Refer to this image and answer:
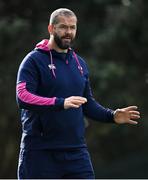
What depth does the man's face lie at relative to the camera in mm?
5328

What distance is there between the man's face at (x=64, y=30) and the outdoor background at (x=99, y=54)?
29.7 feet

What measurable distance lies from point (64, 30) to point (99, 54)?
10088 mm

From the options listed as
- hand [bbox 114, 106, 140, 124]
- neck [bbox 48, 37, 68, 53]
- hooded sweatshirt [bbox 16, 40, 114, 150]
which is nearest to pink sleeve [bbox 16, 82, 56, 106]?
hooded sweatshirt [bbox 16, 40, 114, 150]

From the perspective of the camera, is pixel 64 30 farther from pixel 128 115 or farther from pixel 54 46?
pixel 128 115

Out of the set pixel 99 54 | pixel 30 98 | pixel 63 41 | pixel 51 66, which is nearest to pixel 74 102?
pixel 30 98

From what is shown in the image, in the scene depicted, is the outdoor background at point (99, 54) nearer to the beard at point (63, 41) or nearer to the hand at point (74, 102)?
the beard at point (63, 41)

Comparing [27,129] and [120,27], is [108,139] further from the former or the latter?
[27,129]

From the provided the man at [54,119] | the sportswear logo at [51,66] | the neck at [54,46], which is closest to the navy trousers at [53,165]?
the man at [54,119]

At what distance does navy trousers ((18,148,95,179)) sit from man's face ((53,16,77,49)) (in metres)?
0.76

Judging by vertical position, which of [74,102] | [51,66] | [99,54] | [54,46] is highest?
[99,54]

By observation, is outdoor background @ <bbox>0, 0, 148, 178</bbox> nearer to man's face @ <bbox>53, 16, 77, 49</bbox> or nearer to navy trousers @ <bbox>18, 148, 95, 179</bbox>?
man's face @ <bbox>53, 16, 77, 49</bbox>

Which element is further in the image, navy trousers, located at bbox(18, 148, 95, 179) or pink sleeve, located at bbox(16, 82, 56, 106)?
navy trousers, located at bbox(18, 148, 95, 179)

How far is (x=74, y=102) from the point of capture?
16.0ft

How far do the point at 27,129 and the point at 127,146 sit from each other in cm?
1420
